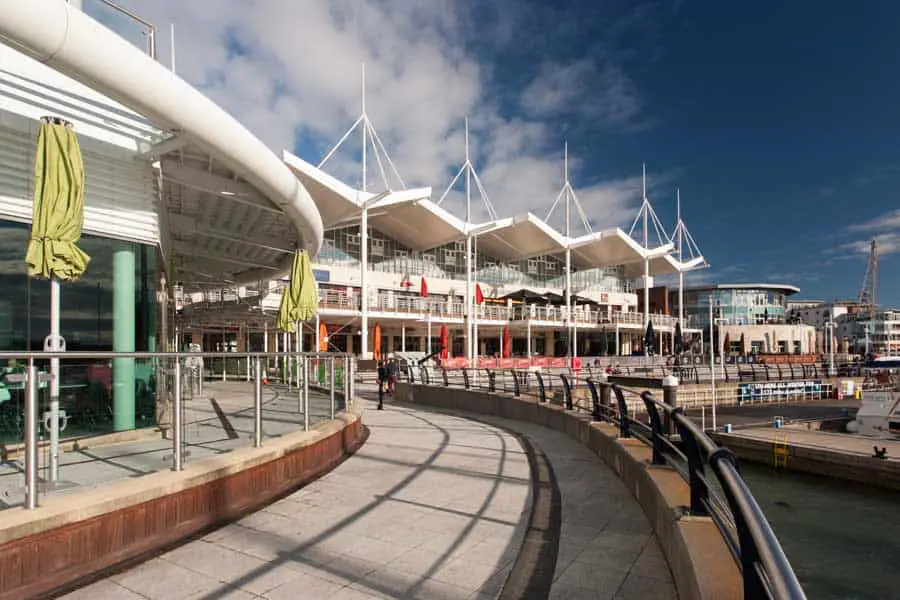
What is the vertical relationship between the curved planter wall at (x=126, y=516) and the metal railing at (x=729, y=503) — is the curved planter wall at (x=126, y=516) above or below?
below

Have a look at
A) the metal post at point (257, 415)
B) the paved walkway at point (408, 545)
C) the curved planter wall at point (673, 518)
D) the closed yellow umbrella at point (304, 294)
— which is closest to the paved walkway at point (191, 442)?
the metal post at point (257, 415)

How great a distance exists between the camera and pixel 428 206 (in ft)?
136

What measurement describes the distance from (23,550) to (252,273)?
2059 centimetres

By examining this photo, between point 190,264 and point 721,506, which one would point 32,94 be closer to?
point 721,506

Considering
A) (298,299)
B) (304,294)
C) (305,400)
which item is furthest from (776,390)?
(305,400)

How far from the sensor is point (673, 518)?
12.9 feet

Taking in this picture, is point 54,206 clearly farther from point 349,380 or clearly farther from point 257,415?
point 349,380

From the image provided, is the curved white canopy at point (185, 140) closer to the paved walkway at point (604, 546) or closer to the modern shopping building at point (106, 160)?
the modern shopping building at point (106, 160)

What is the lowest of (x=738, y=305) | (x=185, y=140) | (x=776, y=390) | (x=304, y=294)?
(x=776, y=390)

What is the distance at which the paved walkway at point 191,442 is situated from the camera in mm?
4016

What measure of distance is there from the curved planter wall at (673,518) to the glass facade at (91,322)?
4.47 metres

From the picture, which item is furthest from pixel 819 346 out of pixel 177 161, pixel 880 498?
pixel 177 161

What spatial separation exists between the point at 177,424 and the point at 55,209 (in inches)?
120

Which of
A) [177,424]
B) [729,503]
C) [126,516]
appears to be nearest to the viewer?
[729,503]
